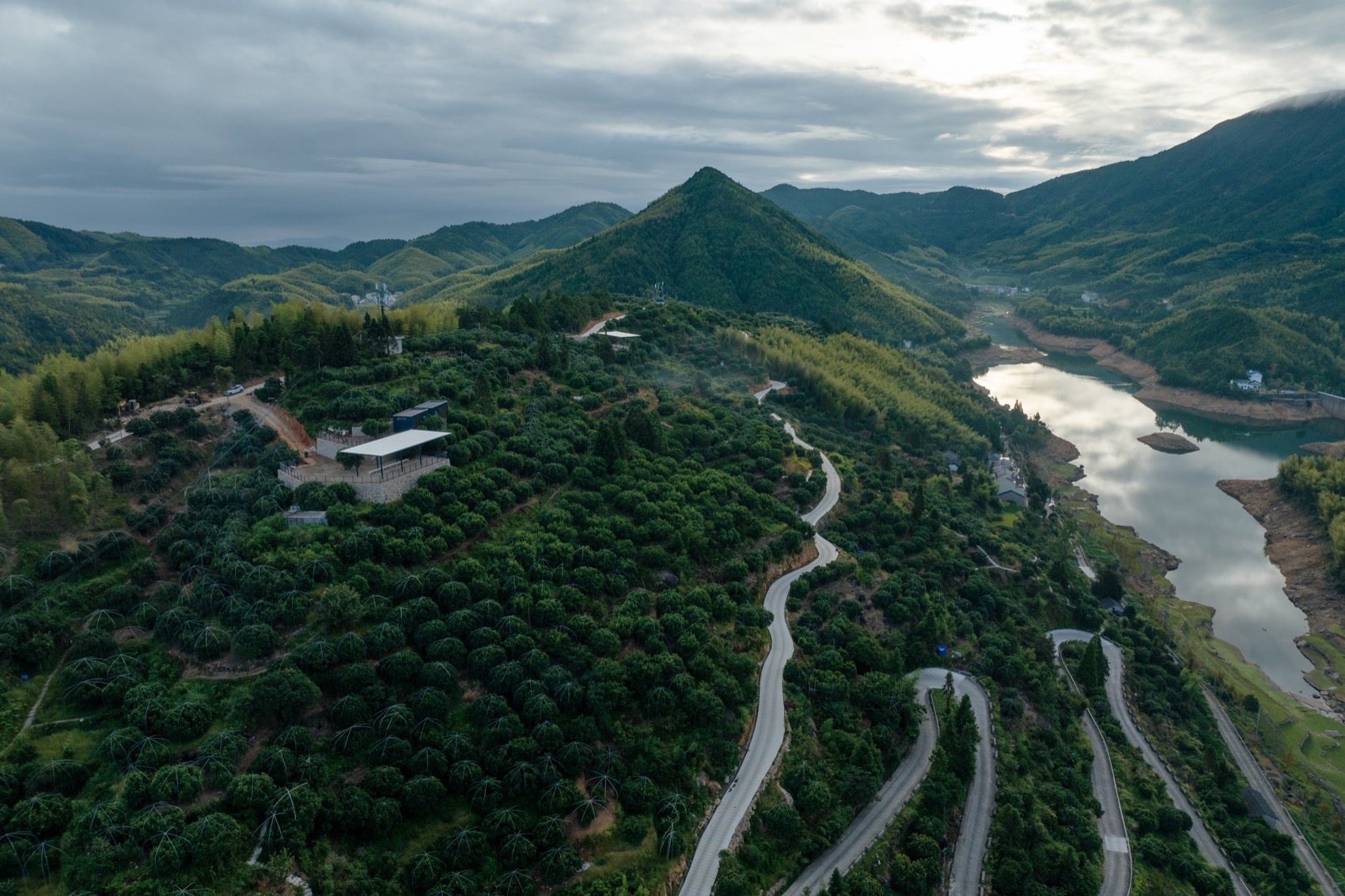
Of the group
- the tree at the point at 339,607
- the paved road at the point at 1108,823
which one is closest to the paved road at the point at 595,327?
the tree at the point at 339,607

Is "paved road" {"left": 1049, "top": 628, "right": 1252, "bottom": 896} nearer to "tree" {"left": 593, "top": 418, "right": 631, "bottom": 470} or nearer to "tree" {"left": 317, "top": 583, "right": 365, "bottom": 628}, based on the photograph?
A: "tree" {"left": 593, "top": 418, "right": 631, "bottom": 470}

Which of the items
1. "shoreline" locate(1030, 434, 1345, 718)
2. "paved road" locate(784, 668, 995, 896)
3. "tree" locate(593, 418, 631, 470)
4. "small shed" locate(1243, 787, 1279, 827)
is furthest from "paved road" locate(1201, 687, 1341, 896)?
"tree" locate(593, 418, 631, 470)

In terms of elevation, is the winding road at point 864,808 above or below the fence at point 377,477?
below

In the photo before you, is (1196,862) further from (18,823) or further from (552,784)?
(18,823)

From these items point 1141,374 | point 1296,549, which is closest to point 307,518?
point 1296,549

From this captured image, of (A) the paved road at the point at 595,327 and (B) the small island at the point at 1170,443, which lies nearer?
(A) the paved road at the point at 595,327

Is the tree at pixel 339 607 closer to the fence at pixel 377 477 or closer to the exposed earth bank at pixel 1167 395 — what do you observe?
the fence at pixel 377 477
